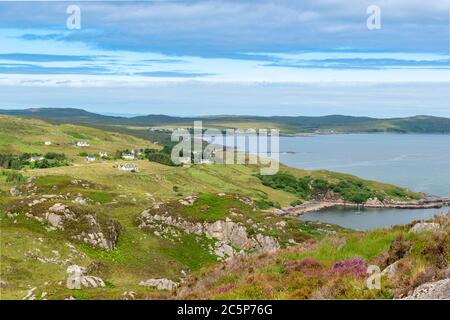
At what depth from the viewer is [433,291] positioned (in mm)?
15508

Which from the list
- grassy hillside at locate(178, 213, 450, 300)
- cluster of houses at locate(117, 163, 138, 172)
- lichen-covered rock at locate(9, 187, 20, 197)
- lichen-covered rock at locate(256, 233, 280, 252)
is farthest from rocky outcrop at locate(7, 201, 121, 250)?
cluster of houses at locate(117, 163, 138, 172)

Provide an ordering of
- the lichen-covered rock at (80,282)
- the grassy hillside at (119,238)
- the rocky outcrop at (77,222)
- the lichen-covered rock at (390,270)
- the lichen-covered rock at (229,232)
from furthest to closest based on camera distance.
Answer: the lichen-covered rock at (229,232)
the rocky outcrop at (77,222)
the grassy hillside at (119,238)
the lichen-covered rock at (80,282)
the lichen-covered rock at (390,270)

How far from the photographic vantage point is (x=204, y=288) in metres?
23.5

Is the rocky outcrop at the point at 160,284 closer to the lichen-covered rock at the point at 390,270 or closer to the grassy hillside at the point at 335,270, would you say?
the grassy hillside at the point at 335,270

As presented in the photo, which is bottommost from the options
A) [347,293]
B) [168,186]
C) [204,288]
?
[168,186]

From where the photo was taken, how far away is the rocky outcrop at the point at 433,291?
15.1 meters

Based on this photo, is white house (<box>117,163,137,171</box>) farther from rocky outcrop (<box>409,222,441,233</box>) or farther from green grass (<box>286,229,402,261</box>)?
rocky outcrop (<box>409,222,441,233</box>)

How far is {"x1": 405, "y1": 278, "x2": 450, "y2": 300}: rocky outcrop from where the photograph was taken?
595 inches

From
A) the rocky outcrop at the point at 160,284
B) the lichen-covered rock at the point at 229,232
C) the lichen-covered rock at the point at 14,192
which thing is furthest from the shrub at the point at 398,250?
the lichen-covered rock at the point at 14,192
